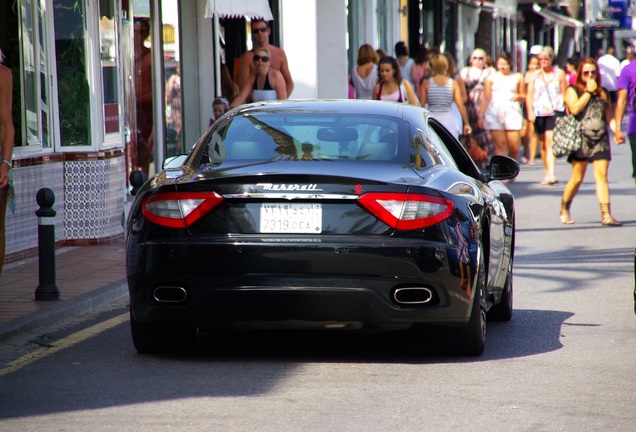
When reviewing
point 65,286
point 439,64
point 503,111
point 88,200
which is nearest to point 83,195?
point 88,200

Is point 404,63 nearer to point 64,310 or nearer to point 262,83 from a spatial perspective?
point 262,83

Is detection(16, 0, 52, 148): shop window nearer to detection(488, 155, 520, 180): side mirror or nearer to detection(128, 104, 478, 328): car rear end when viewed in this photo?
detection(488, 155, 520, 180): side mirror

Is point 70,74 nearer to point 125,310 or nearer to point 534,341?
point 125,310

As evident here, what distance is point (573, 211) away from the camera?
16.8 m

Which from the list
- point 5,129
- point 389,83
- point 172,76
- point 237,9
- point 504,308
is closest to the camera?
point 5,129

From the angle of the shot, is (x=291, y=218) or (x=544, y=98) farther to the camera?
(x=544, y=98)

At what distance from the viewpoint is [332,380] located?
6.61 m

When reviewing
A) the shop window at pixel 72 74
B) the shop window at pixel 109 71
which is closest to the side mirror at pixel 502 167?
the shop window at pixel 72 74

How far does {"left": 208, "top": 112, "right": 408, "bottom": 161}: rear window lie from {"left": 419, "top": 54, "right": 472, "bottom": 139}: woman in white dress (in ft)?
38.3

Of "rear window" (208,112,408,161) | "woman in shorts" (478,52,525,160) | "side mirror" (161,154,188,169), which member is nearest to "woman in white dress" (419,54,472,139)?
→ "woman in shorts" (478,52,525,160)

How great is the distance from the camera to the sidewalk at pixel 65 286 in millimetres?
8492

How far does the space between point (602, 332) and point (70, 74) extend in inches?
260

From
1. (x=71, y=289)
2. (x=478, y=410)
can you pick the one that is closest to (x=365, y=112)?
(x=478, y=410)

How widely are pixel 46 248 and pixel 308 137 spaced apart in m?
2.66
